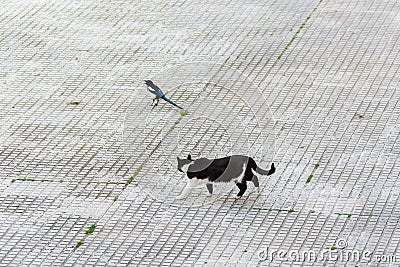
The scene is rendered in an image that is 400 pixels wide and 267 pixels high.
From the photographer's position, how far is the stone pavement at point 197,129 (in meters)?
9.08

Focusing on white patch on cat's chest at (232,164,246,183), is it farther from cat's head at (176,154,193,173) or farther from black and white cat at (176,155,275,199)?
cat's head at (176,154,193,173)

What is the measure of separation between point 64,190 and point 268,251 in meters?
2.74

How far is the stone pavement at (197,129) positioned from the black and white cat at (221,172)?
0.61 ft

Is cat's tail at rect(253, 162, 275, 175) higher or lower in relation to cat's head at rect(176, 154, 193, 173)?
lower

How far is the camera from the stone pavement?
29.8ft

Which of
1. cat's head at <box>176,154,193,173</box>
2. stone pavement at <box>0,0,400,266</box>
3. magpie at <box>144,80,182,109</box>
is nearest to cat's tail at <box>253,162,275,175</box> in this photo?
stone pavement at <box>0,0,400,266</box>

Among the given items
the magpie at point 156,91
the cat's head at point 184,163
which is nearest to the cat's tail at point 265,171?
the cat's head at point 184,163

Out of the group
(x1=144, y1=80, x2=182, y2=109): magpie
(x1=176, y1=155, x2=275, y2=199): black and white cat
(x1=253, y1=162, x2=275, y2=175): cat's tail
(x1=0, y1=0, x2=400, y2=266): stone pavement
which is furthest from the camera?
(x1=144, y1=80, x2=182, y2=109): magpie

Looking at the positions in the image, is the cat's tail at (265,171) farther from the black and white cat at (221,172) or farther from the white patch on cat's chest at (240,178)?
the white patch on cat's chest at (240,178)

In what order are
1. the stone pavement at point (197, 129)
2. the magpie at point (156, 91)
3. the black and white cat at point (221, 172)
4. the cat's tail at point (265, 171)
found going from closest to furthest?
the stone pavement at point (197, 129)
the black and white cat at point (221, 172)
the cat's tail at point (265, 171)
the magpie at point (156, 91)

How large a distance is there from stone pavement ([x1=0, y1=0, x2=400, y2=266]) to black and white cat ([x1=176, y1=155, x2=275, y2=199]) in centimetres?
18

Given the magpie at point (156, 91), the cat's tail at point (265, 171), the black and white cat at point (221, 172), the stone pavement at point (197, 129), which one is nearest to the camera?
the stone pavement at point (197, 129)

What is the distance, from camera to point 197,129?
1147 cm

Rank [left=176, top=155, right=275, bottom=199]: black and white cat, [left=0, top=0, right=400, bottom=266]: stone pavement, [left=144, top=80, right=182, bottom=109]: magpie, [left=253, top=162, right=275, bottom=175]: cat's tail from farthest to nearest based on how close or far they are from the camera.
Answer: [left=144, top=80, right=182, bottom=109]: magpie → [left=253, top=162, right=275, bottom=175]: cat's tail → [left=176, top=155, right=275, bottom=199]: black and white cat → [left=0, top=0, right=400, bottom=266]: stone pavement
